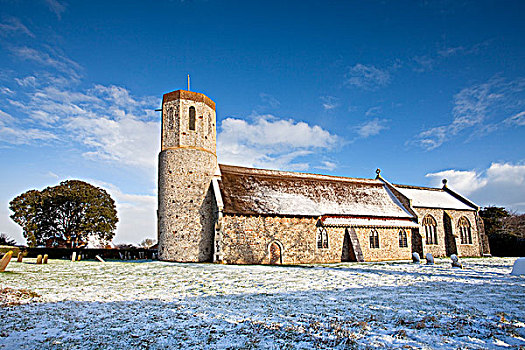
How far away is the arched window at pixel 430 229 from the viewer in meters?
33.4

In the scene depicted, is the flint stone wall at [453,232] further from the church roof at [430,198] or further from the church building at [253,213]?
the church roof at [430,198]

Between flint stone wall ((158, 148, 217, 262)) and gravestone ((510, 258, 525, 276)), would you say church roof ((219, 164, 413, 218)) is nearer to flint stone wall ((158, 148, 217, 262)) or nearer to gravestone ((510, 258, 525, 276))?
flint stone wall ((158, 148, 217, 262))

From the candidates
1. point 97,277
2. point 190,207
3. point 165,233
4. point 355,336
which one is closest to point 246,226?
point 190,207

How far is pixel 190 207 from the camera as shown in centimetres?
2508

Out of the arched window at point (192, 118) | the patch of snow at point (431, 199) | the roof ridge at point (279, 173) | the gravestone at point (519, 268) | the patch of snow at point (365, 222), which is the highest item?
the arched window at point (192, 118)

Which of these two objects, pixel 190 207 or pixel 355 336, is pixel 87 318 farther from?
pixel 190 207

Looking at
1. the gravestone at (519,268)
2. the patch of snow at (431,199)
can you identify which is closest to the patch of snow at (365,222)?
the patch of snow at (431,199)

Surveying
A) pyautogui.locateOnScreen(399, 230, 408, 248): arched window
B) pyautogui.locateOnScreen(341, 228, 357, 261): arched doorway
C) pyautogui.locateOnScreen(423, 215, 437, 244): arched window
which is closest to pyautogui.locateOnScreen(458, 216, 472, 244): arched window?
pyautogui.locateOnScreen(423, 215, 437, 244): arched window

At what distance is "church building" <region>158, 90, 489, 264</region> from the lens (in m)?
24.4

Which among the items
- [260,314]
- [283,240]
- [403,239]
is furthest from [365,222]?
[260,314]

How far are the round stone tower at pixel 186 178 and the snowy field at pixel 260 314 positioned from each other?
10.6m

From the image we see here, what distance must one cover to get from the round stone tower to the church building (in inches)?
2.9

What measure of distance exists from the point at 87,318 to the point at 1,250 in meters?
28.8

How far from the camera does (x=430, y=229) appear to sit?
3375cm
